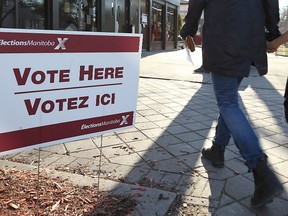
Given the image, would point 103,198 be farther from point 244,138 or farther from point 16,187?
point 244,138

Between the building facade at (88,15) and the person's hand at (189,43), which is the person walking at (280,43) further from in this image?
the building facade at (88,15)

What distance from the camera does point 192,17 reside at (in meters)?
2.82

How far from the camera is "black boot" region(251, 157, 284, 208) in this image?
2.40 m

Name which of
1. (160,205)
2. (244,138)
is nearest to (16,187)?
(160,205)

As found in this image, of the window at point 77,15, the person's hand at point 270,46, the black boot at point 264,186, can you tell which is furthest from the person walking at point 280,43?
the window at point 77,15

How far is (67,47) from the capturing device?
2148mm

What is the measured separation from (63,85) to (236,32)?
1298 millimetres

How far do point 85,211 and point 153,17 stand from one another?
63.7 feet

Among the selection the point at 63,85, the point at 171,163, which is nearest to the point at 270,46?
the point at 171,163

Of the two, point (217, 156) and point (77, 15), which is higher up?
point (77, 15)

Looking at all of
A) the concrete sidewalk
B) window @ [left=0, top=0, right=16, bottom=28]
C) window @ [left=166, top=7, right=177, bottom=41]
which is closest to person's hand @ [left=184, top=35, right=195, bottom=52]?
the concrete sidewalk

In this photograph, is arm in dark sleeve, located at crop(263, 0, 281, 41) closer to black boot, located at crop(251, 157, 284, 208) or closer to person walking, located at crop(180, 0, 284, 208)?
person walking, located at crop(180, 0, 284, 208)

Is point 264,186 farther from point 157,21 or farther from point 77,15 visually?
point 157,21

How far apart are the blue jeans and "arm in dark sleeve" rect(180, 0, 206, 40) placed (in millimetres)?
429
